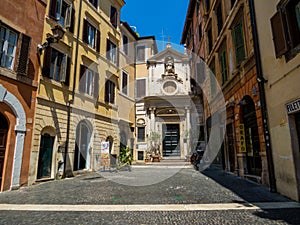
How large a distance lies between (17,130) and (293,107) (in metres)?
8.55

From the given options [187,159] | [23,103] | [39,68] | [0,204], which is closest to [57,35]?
[39,68]

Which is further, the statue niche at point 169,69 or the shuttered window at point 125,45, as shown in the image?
the statue niche at point 169,69

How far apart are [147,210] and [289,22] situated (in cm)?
562

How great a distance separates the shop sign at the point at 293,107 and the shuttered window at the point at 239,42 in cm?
352

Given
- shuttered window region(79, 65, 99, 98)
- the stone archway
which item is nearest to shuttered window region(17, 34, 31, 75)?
the stone archway

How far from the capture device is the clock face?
774 inches

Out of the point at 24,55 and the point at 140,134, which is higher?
the point at 24,55

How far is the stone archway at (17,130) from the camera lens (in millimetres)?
7113

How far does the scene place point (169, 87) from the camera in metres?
19.8

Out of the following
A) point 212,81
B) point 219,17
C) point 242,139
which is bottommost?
point 242,139

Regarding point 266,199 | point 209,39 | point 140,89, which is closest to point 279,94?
point 266,199

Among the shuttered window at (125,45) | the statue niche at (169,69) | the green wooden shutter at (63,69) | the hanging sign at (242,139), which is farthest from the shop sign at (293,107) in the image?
the statue niche at (169,69)

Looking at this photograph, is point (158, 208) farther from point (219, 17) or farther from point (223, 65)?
point (219, 17)

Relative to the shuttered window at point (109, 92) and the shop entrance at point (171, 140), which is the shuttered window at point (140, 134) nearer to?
the shop entrance at point (171, 140)
